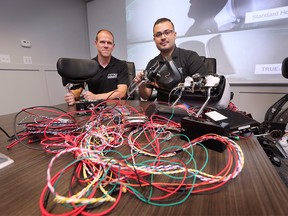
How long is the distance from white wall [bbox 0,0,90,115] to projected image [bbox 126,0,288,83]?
1247 mm

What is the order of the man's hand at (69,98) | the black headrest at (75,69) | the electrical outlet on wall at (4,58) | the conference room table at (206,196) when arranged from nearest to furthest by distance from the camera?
the conference room table at (206,196)
the black headrest at (75,69)
the man's hand at (69,98)
the electrical outlet on wall at (4,58)

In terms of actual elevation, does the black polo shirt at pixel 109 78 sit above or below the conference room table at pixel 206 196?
above

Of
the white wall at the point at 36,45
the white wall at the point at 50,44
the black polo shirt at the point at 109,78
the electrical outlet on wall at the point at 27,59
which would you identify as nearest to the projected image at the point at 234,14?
the white wall at the point at 50,44

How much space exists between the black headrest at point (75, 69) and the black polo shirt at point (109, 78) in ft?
2.82

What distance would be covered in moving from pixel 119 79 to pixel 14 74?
1283 mm

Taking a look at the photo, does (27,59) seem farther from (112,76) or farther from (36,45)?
(112,76)

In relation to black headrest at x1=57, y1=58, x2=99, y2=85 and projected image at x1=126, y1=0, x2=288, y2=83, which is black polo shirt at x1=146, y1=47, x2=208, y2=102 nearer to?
black headrest at x1=57, y1=58, x2=99, y2=85

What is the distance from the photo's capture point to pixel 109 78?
1559 mm

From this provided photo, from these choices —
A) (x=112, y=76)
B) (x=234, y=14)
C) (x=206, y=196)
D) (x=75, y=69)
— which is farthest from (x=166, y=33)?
(x=206, y=196)

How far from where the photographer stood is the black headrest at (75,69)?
624 mm

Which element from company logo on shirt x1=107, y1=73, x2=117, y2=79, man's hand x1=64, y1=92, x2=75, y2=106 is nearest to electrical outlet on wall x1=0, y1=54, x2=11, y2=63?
company logo on shirt x1=107, y1=73, x2=117, y2=79

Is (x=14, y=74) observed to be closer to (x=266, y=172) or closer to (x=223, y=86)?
(x=223, y=86)

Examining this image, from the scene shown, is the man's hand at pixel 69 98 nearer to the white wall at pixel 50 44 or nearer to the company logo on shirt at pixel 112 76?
the company logo on shirt at pixel 112 76

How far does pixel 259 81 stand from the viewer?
171cm
